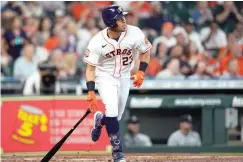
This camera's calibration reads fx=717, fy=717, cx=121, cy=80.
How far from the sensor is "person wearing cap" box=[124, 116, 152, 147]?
11406 mm

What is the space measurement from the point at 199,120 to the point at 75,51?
3416mm

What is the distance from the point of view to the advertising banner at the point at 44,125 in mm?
11344

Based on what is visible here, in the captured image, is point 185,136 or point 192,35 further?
point 192,35

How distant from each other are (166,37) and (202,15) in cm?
109

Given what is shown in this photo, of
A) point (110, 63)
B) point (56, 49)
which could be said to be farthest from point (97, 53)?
point (56, 49)

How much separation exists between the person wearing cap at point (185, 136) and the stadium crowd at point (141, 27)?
Result: 163 centimetres

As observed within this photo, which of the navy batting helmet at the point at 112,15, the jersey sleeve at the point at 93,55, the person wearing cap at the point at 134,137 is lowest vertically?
the person wearing cap at the point at 134,137

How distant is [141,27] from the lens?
14.3 meters

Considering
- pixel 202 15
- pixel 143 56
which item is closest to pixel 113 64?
pixel 143 56

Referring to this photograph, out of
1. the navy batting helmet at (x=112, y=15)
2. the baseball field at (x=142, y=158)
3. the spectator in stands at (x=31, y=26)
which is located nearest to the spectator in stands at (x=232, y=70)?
the baseball field at (x=142, y=158)

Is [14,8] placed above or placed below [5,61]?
above

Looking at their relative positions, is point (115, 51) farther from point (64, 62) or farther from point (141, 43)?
point (64, 62)

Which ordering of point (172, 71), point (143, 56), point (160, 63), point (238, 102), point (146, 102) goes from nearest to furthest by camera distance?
point (143, 56), point (238, 102), point (146, 102), point (172, 71), point (160, 63)

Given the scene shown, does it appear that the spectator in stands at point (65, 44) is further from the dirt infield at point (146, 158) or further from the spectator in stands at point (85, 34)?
the dirt infield at point (146, 158)
